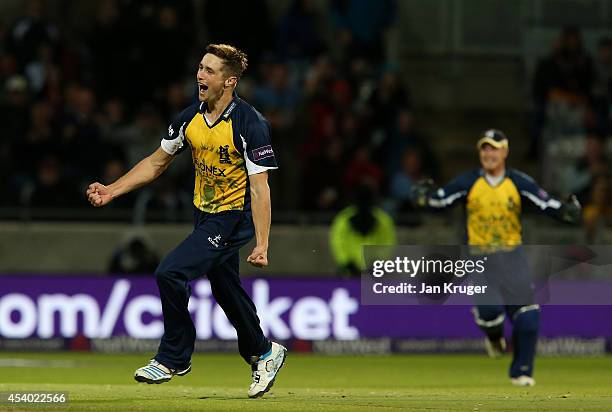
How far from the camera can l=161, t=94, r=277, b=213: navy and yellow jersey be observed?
1030cm

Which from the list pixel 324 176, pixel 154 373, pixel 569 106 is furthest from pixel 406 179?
pixel 154 373

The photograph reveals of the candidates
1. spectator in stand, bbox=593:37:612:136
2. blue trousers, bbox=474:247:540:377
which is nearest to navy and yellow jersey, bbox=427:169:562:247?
blue trousers, bbox=474:247:540:377

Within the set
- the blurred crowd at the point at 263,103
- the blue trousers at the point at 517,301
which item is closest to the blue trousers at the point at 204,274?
the blue trousers at the point at 517,301

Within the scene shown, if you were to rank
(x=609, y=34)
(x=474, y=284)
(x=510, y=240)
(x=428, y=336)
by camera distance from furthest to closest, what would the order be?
(x=609, y=34) < (x=428, y=336) < (x=510, y=240) < (x=474, y=284)

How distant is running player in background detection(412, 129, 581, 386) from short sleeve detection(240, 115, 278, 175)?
11.6 feet

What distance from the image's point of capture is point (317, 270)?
19922mm

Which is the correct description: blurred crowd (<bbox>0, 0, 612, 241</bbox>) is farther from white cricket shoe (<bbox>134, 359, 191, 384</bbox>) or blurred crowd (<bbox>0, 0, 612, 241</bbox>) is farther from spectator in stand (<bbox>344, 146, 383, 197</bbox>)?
white cricket shoe (<bbox>134, 359, 191, 384</bbox>)

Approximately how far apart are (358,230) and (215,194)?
8155 mm

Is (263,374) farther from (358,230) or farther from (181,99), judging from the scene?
(181,99)

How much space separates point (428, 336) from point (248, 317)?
332 inches

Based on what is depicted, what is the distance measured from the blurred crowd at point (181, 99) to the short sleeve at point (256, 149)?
29.0ft

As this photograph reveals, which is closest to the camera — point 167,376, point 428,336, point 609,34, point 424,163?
point 167,376

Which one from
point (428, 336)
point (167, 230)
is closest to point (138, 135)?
point (167, 230)

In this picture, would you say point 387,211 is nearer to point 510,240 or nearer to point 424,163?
point 424,163
